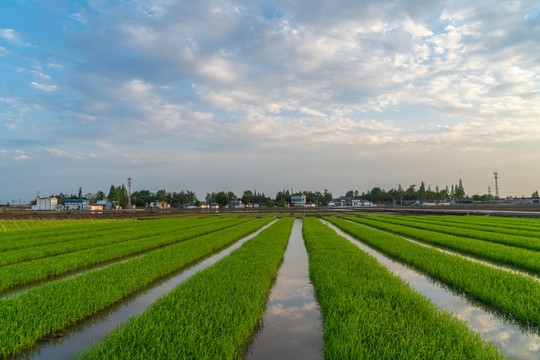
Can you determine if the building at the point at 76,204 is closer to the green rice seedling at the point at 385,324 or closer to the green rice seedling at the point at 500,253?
the green rice seedling at the point at 500,253

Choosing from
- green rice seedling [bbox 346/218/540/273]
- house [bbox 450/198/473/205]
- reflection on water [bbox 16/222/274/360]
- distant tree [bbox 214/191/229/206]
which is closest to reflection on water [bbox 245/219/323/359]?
reflection on water [bbox 16/222/274/360]

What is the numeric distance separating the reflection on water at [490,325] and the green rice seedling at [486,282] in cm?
33

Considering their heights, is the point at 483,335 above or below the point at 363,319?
below

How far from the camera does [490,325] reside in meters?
6.03

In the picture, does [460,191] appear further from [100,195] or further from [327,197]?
[100,195]

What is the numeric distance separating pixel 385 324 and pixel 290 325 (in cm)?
189

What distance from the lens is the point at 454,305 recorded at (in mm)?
7160

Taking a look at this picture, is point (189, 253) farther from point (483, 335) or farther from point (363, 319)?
point (483, 335)

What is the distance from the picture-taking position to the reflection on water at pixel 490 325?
5109mm

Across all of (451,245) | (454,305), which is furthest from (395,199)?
(454,305)

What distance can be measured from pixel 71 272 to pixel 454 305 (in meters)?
12.2

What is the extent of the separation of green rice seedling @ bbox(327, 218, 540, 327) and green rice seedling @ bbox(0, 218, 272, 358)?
9.30 meters

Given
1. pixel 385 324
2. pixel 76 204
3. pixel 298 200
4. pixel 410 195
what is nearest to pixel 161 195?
pixel 76 204

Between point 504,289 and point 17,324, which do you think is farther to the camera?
point 504,289
